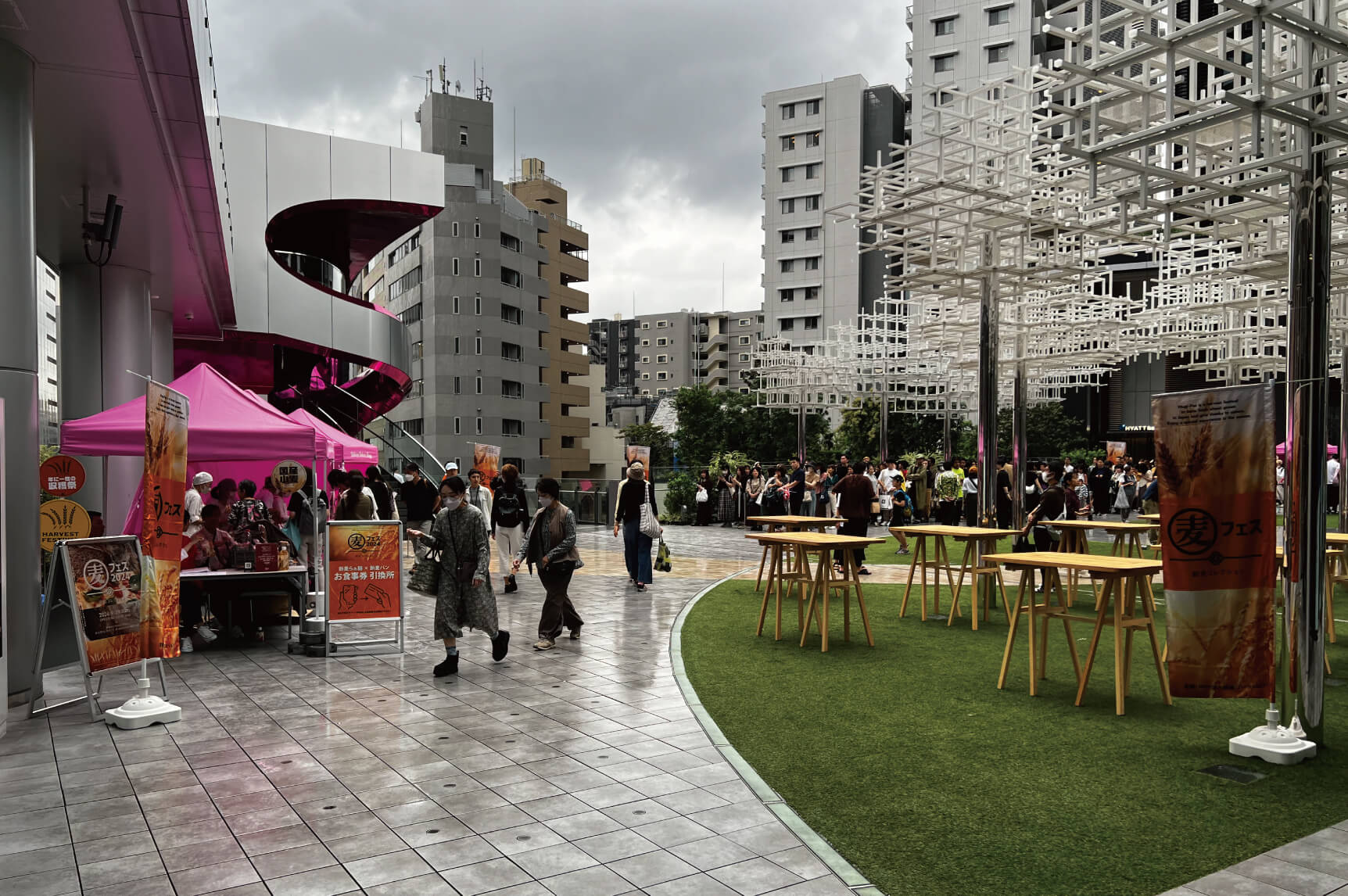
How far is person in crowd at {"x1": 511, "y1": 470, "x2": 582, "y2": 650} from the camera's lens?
9258 mm

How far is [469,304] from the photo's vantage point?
59.5 metres

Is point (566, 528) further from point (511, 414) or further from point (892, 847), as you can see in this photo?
point (511, 414)

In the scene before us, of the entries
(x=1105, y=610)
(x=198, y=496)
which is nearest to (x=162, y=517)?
(x=198, y=496)

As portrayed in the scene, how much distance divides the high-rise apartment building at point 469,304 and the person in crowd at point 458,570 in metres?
50.4

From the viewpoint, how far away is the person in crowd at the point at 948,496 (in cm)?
2373

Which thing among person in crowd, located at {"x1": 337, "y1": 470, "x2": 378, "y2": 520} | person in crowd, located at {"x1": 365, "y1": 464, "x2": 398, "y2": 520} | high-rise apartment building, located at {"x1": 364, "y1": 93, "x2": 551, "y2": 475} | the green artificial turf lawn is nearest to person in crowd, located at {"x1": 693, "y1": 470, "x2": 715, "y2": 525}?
person in crowd, located at {"x1": 365, "y1": 464, "x2": 398, "y2": 520}

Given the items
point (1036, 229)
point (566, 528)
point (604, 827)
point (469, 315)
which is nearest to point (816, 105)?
point (469, 315)

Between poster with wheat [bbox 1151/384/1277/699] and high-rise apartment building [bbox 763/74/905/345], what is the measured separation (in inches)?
2280

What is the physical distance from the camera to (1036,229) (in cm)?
1176

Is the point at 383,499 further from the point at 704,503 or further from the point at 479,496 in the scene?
the point at 704,503

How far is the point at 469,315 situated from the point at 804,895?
5788 cm

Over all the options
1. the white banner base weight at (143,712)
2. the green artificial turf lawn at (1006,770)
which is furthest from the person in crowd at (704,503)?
the white banner base weight at (143,712)

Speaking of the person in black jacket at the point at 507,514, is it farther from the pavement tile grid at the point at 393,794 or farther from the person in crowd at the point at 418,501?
the pavement tile grid at the point at 393,794

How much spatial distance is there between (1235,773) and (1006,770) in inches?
46.5
